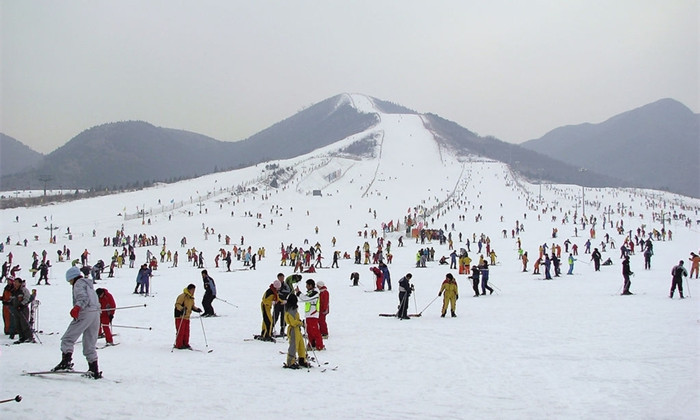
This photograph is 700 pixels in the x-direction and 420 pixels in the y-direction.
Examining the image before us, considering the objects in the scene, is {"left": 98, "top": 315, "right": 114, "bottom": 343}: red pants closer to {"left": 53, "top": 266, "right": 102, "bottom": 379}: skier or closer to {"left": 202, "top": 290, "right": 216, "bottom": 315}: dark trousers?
{"left": 53, "top": 266, "right": 102, "bottom": 379}: skier

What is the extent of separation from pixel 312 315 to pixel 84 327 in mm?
3630

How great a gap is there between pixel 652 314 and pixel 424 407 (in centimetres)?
878

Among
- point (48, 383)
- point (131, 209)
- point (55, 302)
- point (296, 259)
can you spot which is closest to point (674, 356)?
point (48, 383)

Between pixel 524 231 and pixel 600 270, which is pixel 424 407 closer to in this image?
pixel 600 270

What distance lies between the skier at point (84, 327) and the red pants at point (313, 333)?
Result: 344cm

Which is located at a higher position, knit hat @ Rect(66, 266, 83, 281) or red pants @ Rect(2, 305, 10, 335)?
knit hat @ Rect(66, 266, 83, 281)

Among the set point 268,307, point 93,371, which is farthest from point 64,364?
point 268,307

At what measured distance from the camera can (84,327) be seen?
298 inches

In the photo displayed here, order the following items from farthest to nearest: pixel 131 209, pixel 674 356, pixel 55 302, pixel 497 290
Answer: pixel 131 209
pixel 497 290
pixel 55 302
pixel 674 356

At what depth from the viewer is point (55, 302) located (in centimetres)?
1692

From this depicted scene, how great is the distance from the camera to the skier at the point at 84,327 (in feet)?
24.7

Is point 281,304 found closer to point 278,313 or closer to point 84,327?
Result: point 278,313

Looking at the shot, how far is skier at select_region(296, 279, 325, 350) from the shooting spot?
31.9 feet

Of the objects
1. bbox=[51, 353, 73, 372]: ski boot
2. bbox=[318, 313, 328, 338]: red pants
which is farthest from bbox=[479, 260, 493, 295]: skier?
bbox=[51, 353, 73, 372]: ski boot
